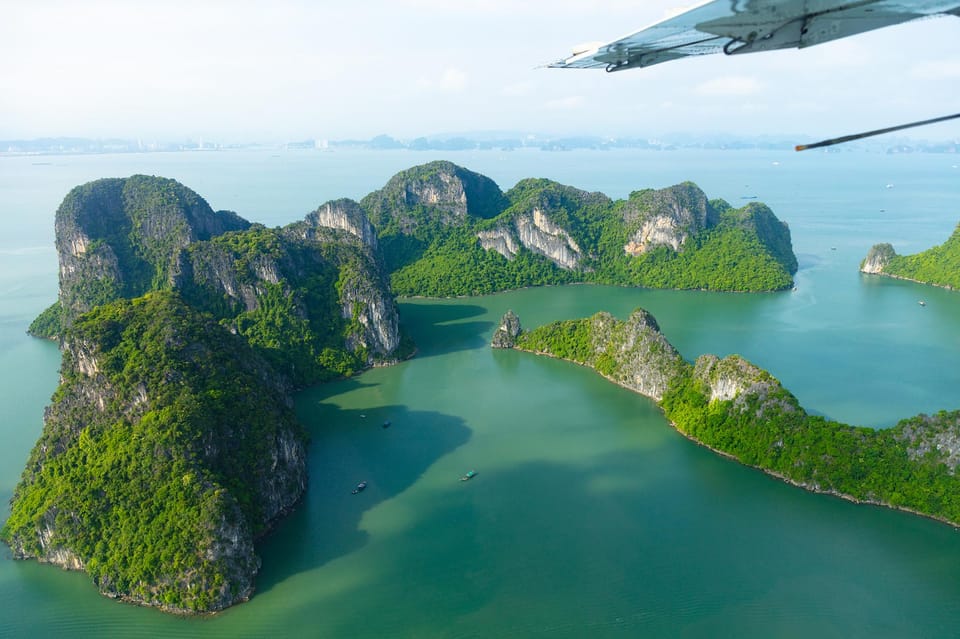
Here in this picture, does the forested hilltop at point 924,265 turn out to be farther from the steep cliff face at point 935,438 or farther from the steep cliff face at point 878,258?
the steep cliff face at point 935,438

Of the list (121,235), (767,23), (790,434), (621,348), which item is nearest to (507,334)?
(621,348)

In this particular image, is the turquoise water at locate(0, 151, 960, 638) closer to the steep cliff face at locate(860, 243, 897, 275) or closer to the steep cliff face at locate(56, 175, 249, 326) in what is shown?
the steep cliff face at locate(56, 175, 249, 326)

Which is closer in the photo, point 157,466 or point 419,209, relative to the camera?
point 157,466

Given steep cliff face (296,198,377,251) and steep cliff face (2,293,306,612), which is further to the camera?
steep cliff face (296,198,377,251)

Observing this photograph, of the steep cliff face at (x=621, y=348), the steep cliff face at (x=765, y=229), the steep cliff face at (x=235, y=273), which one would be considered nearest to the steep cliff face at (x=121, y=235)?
the steep cliff face at (x=235, y=273)

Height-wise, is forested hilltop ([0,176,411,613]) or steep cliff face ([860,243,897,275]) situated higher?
steep cliff face ([860,243,897,275])

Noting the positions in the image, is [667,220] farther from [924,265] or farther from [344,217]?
[344,217]

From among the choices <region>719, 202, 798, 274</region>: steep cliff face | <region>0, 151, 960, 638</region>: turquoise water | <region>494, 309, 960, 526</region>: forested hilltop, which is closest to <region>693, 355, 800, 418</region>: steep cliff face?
<region>494, 309, 960, 526</region>: forested hilltop
